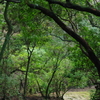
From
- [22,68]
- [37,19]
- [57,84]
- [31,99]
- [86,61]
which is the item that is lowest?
[31,99]

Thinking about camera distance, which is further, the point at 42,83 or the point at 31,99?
the point at 31,99

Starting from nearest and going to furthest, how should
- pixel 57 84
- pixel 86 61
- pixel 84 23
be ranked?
1. pixel 84 23
2. pixel 86 61
3. pixel 57 84

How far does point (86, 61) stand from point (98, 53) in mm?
802

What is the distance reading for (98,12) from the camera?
13.3 feet

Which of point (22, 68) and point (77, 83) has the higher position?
point (22, 68)

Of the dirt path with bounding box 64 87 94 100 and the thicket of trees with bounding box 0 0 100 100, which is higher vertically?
the thicket of trees with bounding box 0 0 100 100

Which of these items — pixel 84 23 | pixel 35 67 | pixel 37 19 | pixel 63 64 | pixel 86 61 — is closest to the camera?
pixel 84 23

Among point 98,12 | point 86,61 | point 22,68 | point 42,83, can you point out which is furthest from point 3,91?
point 98,12

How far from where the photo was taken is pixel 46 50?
984 centimetres

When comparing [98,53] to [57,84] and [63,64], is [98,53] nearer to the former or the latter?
[63,64]

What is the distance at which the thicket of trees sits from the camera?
6504 mm

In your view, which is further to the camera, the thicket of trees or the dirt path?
the dirt path

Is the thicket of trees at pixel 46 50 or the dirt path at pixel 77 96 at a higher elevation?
the thicket of trees at pixel 46 50

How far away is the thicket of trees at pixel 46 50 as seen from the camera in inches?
256
